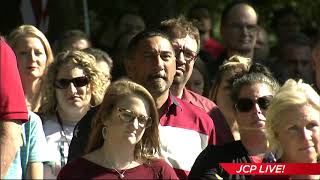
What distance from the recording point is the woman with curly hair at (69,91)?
8344 mm

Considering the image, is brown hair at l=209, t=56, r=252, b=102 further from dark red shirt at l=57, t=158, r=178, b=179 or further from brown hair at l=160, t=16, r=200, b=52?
dark red shirt at l=57, t=158, r=178, b=179

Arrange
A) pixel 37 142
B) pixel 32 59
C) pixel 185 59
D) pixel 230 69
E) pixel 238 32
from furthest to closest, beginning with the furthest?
1. pixel 238 32
2. pixel 32 59
3. pixel 230 69
4. pixel 185 59
5. pixel 37 142

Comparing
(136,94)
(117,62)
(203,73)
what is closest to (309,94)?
(136,94)

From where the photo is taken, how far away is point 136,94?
6.89m

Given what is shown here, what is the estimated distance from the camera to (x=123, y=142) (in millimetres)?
A: 6734

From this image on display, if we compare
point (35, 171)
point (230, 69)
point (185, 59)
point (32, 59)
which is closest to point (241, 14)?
point (230, 69)

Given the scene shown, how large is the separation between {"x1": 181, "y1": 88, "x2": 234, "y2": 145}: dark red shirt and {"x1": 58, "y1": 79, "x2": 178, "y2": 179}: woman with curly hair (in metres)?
1.14

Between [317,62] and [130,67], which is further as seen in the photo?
[317,62]

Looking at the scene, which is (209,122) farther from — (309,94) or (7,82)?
(7,82)

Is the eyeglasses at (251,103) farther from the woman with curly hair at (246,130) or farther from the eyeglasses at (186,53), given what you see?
the eyeglasses at (186,53)

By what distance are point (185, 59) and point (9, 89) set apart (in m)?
2.36

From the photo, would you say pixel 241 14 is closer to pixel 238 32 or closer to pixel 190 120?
pixel 238 32

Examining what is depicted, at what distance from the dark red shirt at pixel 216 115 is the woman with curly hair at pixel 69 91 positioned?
0.67 m

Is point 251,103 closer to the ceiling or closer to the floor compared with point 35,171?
closer to the ceiling
